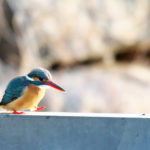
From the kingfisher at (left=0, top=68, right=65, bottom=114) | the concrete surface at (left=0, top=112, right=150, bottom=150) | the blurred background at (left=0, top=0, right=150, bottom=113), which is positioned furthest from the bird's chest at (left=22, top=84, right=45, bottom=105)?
the blurred background at (left=0, top=0, right=150, bottom=113)

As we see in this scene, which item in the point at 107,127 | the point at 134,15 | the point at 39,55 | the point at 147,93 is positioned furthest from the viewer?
the point at 134,15

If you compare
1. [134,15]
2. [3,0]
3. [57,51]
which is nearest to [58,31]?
[57,51]

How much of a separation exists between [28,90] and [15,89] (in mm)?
115

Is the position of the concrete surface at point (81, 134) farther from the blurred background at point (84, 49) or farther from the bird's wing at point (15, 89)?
the blurred background at point (84, 49)

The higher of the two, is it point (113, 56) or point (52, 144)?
point (52, 144)

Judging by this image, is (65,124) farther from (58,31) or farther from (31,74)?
(58,31)

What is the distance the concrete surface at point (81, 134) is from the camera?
327 cm

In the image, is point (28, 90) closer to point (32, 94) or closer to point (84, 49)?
point (32, 94)

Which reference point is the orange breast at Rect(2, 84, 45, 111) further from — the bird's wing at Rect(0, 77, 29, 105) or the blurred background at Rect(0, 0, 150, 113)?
the blurred background at Rect(0, 0, 150, 113)

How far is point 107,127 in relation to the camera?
10.8 feet

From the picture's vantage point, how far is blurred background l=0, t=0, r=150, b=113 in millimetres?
11062

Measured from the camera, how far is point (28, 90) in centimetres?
397

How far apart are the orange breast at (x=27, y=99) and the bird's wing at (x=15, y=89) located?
39mm

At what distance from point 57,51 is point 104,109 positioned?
2.39 m
